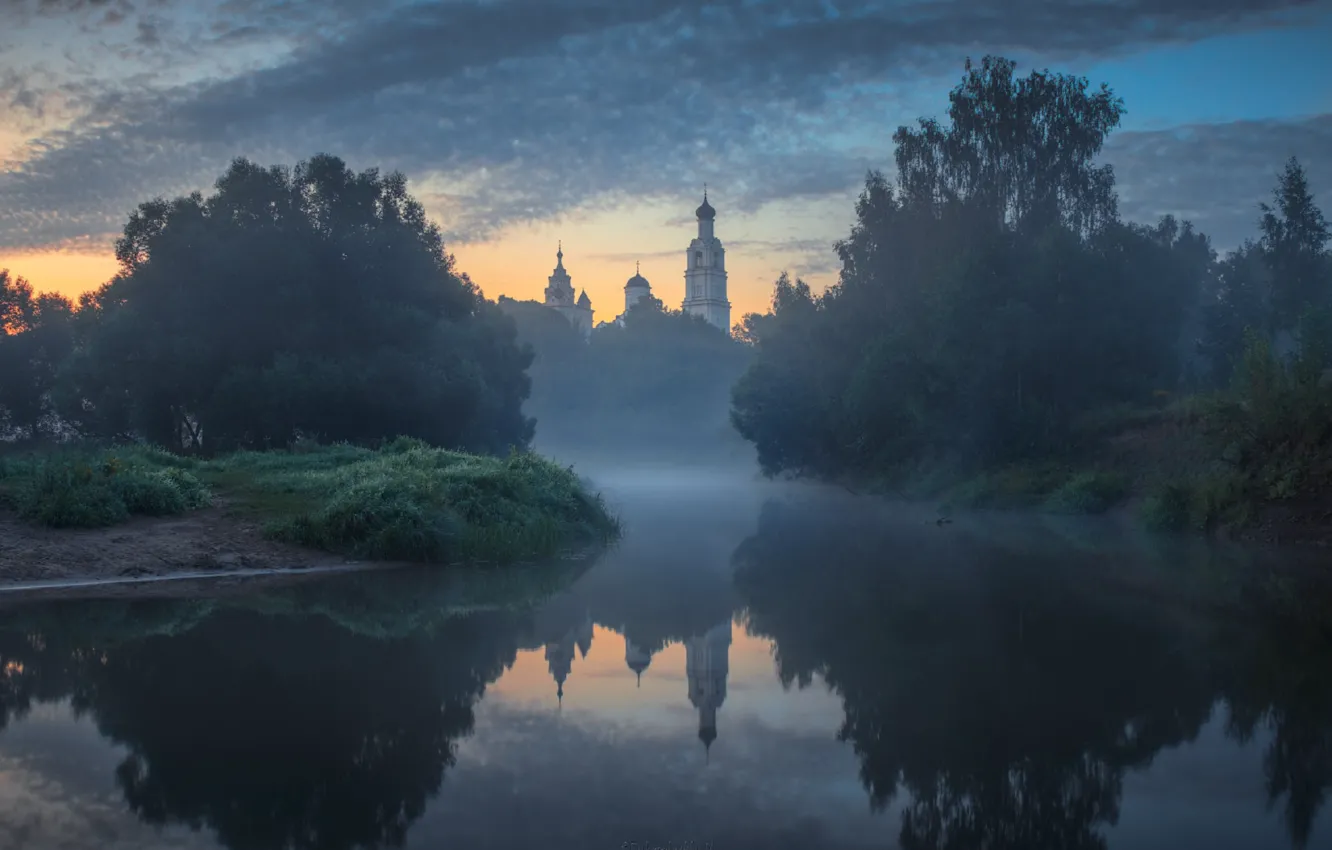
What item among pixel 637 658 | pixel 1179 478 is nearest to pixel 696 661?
pixel 637 658

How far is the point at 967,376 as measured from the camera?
131 feet

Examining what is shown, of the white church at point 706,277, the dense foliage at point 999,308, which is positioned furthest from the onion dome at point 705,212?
the dense foliage at point 999,308

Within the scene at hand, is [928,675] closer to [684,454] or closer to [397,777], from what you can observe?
[397,777]

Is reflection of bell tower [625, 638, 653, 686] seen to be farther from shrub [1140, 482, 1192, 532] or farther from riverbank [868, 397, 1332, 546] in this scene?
shrub [1140, 482, 1192, 532]

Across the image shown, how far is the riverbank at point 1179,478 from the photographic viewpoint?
2375cm

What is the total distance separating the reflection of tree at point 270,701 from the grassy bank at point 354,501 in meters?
4.37

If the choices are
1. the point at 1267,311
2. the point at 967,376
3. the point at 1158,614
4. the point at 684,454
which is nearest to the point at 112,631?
the point at 1158,614

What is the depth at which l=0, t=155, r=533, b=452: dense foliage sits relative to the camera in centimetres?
4019

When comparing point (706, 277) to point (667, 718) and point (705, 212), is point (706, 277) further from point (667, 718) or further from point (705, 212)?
point (667, 718)

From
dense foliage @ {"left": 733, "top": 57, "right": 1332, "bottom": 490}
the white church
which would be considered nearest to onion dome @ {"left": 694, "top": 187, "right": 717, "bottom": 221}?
the white church

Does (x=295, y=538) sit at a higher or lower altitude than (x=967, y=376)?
lower

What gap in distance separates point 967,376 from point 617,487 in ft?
78.8

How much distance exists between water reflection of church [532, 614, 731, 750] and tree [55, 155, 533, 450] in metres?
28.3

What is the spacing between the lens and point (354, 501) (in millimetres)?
19500
